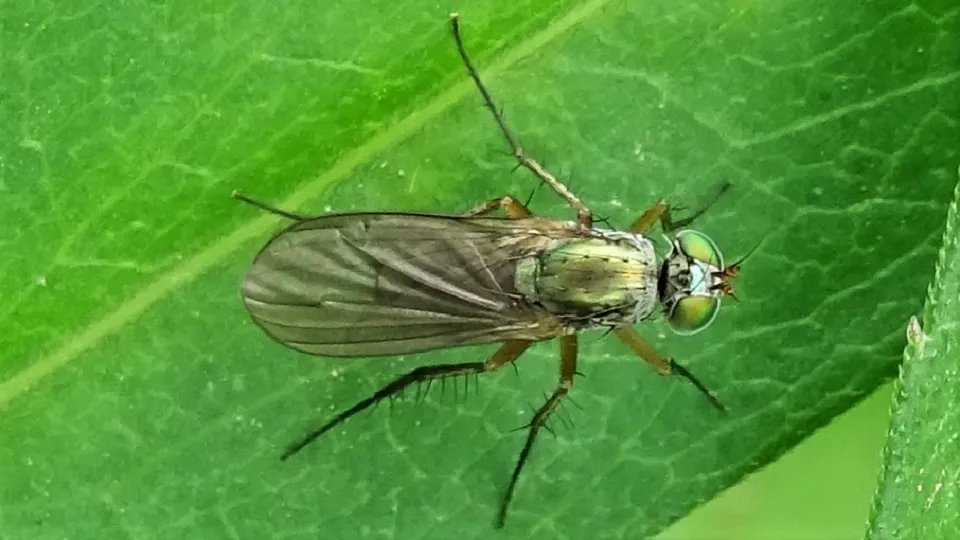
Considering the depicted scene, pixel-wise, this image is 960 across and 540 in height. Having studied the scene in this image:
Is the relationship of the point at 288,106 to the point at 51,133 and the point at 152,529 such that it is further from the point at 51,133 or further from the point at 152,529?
the point at 152,529

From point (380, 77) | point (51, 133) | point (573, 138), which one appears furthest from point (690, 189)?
point (51, 133)

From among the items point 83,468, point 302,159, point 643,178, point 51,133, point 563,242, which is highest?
point 643,178

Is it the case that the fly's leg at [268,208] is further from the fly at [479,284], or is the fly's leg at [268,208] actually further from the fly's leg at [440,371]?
the fly's leg at [440,371]

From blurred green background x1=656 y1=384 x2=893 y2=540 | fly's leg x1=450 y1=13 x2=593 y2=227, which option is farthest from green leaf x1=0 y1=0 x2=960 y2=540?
blurred green background x1=656 y1=384 x2=893 y2=540

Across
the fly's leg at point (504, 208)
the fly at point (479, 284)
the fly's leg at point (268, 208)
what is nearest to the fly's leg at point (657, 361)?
the fly at point (479, 284)

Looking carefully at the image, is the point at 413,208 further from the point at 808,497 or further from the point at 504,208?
the point at 808,497

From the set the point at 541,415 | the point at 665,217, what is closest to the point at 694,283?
the point at 665,217

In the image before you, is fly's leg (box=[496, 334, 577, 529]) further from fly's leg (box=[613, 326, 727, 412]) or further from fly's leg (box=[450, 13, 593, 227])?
fly's leg (box=[450, 13, 593, 227])
